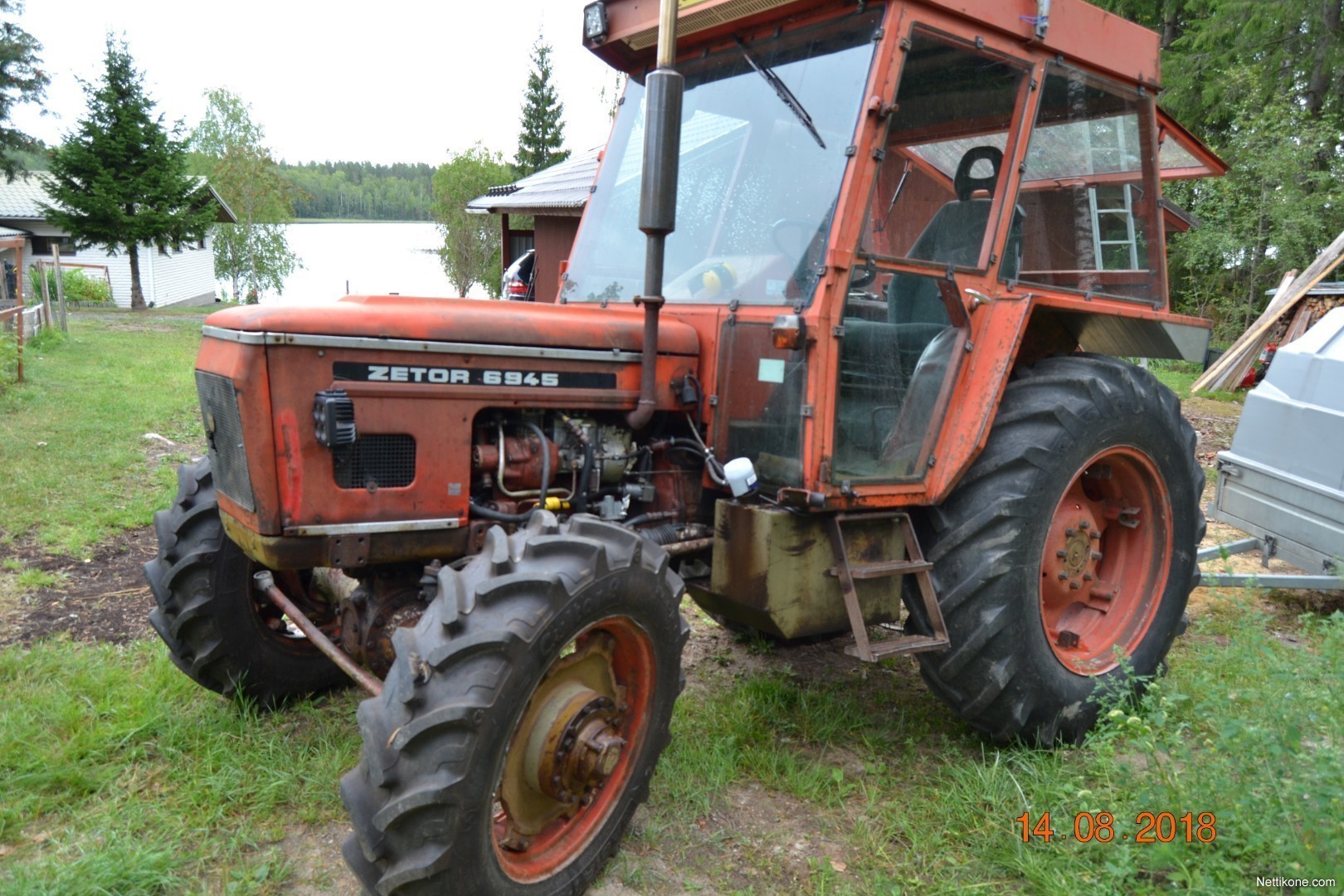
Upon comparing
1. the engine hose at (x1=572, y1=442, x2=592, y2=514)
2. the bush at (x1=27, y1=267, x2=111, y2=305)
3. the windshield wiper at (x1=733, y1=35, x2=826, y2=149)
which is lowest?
the bush at (x1=27, y1=267, x2=111, y2=305)

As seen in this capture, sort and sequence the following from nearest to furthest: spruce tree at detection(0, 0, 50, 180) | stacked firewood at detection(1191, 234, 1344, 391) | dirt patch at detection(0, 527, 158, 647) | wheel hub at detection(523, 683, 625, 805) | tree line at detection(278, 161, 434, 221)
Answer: wheel hub at detection(523, 683, 625, 805) → dirt patch at detection(0, 527, 158, 647) → stacked firewood at detection(1191, 234, 1344, 391) → spruce tree at detection(0, 0, 50, 180) → tree line at detection(278, 161, 434, 221)

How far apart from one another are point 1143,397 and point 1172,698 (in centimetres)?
115

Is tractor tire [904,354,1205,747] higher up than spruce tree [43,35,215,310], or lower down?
lower down

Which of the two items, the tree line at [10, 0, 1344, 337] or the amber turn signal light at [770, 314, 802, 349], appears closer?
the amber turn signal light at [770, 314, 802, 349]

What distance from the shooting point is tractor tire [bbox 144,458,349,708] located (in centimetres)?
312

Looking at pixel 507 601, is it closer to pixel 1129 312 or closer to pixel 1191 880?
pixel 1191 880

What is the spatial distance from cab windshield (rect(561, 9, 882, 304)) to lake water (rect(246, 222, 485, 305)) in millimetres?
911

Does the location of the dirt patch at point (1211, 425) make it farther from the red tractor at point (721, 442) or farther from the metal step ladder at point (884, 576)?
the metal step ladder at point (884, 576)

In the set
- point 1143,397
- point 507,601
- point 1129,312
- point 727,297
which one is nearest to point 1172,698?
point 1143,397

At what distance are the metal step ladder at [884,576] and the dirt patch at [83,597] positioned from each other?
10.4 ft

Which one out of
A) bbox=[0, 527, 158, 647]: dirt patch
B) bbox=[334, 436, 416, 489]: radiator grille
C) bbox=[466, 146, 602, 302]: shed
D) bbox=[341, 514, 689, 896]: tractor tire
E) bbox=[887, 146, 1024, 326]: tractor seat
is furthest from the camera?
bbox=[466, 146, 602, 302]: shed

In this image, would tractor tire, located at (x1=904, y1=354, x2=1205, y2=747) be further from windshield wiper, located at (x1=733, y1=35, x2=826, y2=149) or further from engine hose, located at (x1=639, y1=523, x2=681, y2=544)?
windshield wiper, located at (x1=733, y1=35, x2=826, y2=149)
